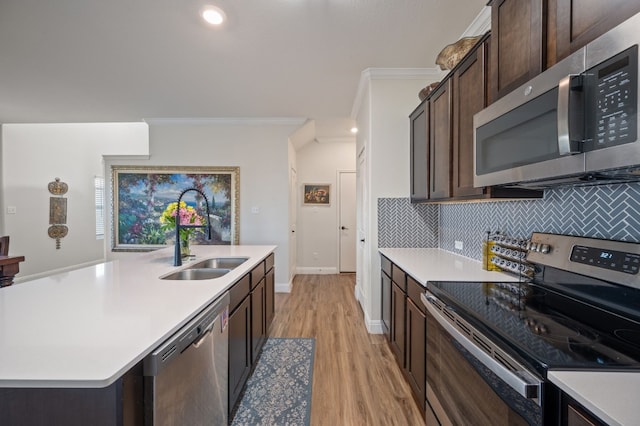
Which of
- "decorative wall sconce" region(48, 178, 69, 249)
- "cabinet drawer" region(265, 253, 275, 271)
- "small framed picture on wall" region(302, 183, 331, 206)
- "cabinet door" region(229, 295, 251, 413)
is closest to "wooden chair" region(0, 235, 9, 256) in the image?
"decorative wall sconce" region(48, 178, 69, 249)

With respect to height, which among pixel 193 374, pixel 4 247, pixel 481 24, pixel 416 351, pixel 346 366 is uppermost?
pixel 481 24

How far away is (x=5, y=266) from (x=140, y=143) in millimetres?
3652

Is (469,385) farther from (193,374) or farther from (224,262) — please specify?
(224,262)

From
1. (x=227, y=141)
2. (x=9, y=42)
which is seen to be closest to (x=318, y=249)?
(x=227, y=141)

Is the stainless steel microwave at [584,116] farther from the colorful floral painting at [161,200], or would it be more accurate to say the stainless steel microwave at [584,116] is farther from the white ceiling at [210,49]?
the colorful floral painting at [161,200]

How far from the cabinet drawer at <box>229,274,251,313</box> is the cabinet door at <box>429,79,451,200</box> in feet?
5.05

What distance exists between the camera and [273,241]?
4.34 m

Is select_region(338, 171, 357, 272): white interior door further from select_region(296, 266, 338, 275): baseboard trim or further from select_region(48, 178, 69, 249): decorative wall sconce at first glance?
select_region(48, 178, 69, 249): decorative wall sconce

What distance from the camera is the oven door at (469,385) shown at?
28.1 inches

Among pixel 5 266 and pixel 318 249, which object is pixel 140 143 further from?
pixel 318 249

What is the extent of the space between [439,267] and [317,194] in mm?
3792

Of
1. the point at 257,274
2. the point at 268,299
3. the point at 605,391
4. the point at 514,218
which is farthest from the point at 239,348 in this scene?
the point at 514,218

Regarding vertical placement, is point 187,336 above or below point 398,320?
above

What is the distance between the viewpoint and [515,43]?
46.4 inches
